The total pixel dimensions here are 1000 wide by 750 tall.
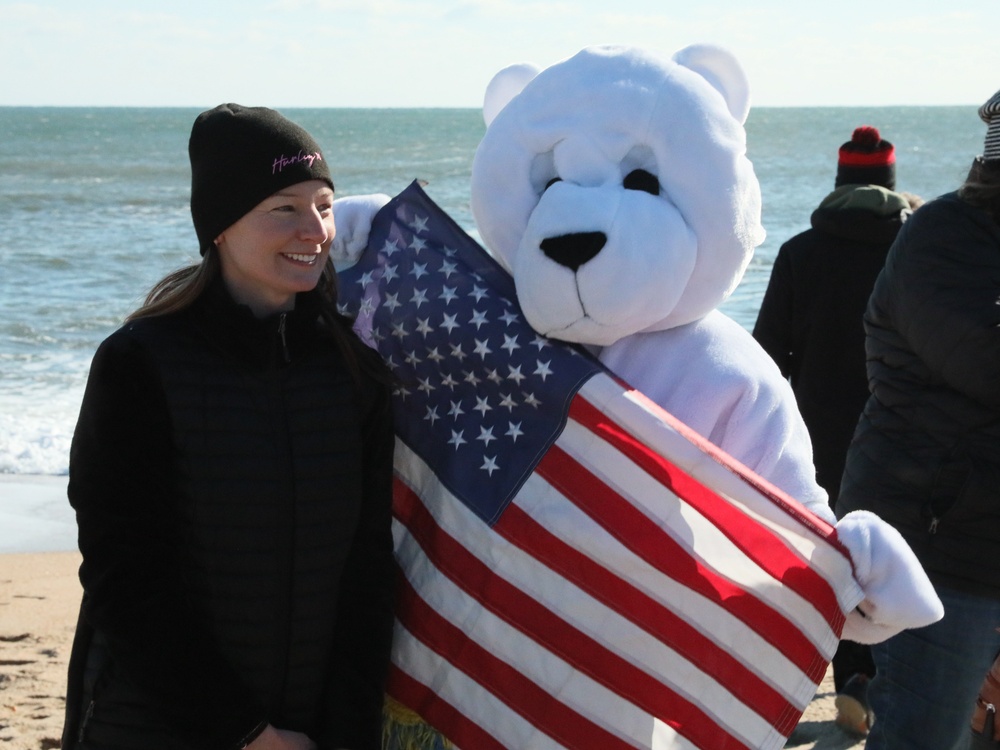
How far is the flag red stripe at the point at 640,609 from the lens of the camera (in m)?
2.22

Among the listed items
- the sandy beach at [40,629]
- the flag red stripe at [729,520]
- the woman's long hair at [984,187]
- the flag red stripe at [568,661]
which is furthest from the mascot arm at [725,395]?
the sandy beach at [40,629]

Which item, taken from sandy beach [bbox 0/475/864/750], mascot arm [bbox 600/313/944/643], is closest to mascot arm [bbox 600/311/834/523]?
mascot arm [bbox 600/313/944/643]

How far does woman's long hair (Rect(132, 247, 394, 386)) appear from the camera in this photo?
2.17 metres

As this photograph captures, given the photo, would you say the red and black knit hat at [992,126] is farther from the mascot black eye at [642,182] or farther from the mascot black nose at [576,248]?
the mascot black nose at [576,248]

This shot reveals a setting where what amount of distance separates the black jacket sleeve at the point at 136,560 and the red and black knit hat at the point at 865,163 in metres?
3.51

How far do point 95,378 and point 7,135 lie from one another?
69353mm

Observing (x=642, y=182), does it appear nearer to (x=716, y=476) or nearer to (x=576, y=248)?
(x=576, y=248)

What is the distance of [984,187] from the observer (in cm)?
283

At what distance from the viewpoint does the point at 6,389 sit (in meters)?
10.5

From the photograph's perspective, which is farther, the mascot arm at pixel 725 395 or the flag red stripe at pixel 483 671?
the mascot arm at pixel 725 395

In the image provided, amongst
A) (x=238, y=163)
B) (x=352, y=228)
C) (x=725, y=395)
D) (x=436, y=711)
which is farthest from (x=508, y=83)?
(x=436, y=711)

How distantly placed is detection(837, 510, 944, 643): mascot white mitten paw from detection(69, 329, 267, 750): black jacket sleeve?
113cm

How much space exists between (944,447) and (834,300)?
6.11 feet

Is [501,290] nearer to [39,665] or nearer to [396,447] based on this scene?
[396,447]
